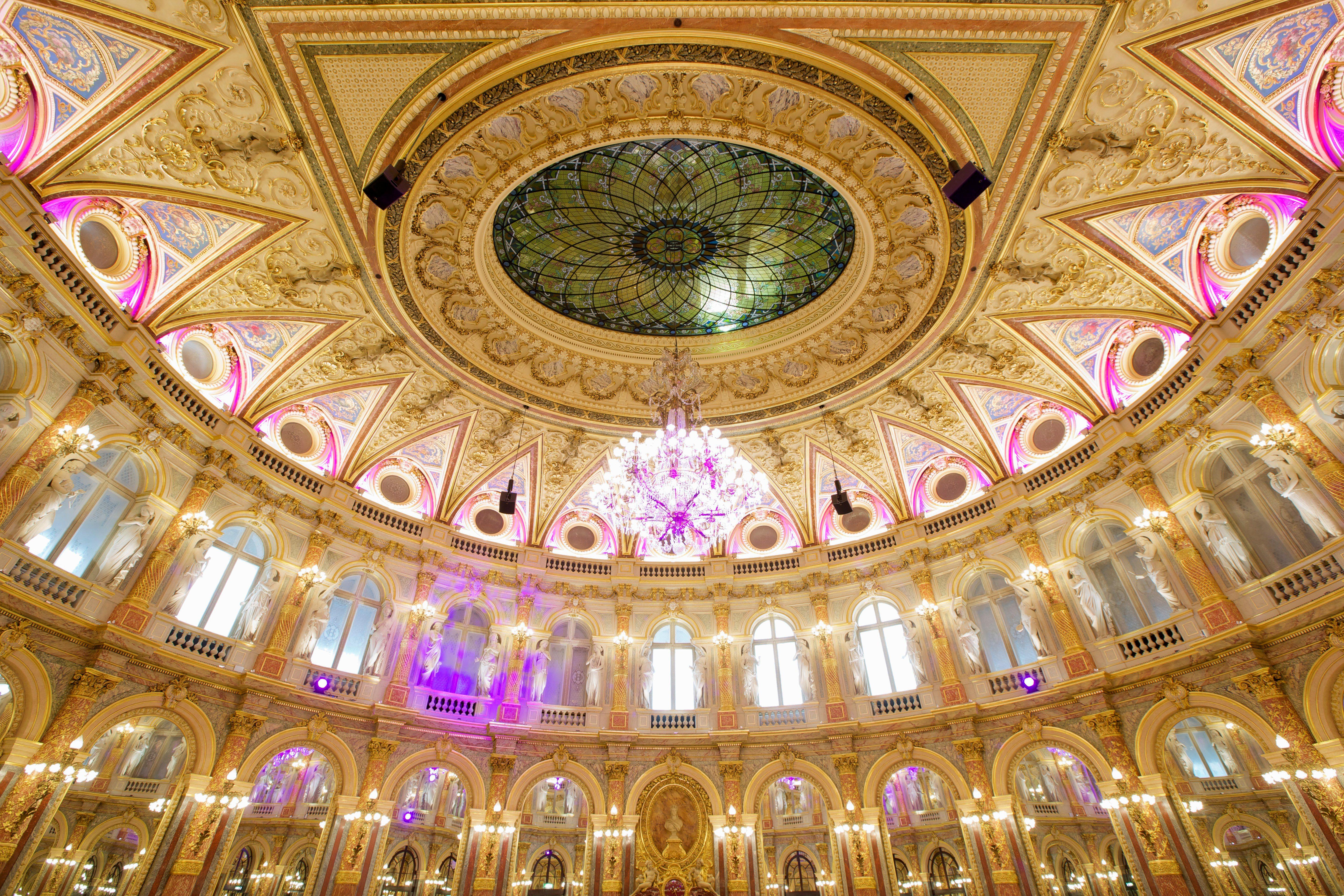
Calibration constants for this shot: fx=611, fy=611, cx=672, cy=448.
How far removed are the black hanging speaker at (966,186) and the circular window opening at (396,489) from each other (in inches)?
656

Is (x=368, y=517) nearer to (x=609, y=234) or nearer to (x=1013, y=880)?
(x=609, y=234)

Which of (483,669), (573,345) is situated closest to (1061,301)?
(573,345)

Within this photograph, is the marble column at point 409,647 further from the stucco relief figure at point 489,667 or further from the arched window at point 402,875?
the arched window at point 402,875

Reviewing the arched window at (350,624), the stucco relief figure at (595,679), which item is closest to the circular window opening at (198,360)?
the arched window at (350,624)

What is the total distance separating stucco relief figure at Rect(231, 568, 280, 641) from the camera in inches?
568

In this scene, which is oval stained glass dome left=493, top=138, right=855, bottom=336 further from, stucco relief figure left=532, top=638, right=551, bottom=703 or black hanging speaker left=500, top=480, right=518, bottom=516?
stucco relief figure left=532, top=638, right=551, bottom=703

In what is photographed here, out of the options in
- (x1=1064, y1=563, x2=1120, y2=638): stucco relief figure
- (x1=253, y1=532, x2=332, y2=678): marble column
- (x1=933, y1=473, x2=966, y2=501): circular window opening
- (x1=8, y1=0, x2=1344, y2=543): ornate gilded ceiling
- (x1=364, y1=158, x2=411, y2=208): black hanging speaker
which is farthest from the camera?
(x1=933, y1=473, x2=966, y2=501): circular window opening

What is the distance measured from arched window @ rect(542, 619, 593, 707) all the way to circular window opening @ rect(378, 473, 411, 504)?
6284 mm

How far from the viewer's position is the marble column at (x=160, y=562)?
12.2 m

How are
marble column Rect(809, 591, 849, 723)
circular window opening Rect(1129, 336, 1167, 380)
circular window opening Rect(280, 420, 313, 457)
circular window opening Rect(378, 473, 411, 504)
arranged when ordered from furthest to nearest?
circular window opening Rect(378, 473, 411, 504), marble column Rect(809, 591, 849, 723), circular window opening Rect(280, 420, 313, 457), circular window opening Rect(1129, 336, 1167, 380)

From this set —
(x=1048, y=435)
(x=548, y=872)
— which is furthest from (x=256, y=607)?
(x=1048, y=435)

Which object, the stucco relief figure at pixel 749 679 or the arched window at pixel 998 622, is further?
the stucco relief figure at pixel 749 679

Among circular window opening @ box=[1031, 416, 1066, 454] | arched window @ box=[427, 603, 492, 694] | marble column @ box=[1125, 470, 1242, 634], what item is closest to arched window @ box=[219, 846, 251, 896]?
arched window @ box=[427, 603, 492, 694]

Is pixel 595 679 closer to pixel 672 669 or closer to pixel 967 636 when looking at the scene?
pixel 672 669
